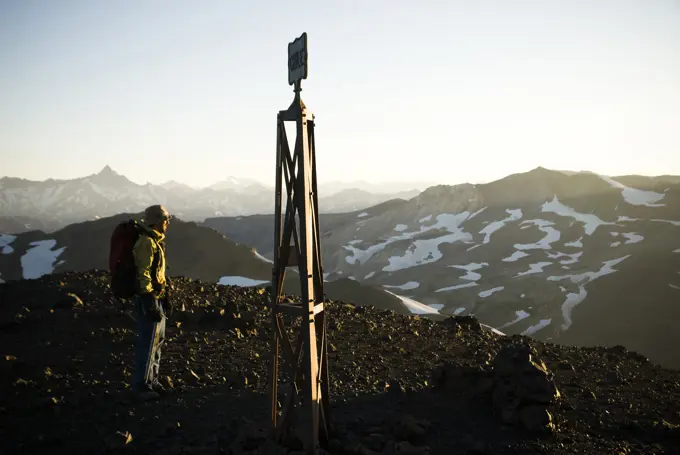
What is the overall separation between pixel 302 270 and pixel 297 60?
2.68 m

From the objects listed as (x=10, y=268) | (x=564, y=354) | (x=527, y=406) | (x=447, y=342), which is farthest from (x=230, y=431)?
(x=10, y=268)

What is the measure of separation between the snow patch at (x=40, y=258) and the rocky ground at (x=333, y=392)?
7231 cm

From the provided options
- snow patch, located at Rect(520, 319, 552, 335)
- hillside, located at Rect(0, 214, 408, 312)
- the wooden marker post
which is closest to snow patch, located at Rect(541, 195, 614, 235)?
snow patch, located at Rect(520, 319, 552, 335)

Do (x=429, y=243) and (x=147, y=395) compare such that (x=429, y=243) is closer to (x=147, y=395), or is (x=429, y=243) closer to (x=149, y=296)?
(x=147, y=395)

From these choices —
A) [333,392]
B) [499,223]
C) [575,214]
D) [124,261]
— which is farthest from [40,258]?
[575,214]

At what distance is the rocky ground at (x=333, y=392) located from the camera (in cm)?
676

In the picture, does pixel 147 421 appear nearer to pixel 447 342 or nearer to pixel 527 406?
pixel 527 406

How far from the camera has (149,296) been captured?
768 cm

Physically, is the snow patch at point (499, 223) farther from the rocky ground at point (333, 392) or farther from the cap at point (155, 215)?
the cap at point (155, 215)

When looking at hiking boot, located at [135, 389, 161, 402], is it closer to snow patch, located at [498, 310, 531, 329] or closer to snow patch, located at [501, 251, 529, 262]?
snow patch, located at [498, 310, 531, 329]

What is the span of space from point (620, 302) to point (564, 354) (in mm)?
60183

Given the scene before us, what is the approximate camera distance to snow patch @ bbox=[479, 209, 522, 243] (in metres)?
106

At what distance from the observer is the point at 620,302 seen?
63.6 metres

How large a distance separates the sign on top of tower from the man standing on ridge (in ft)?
10.6
